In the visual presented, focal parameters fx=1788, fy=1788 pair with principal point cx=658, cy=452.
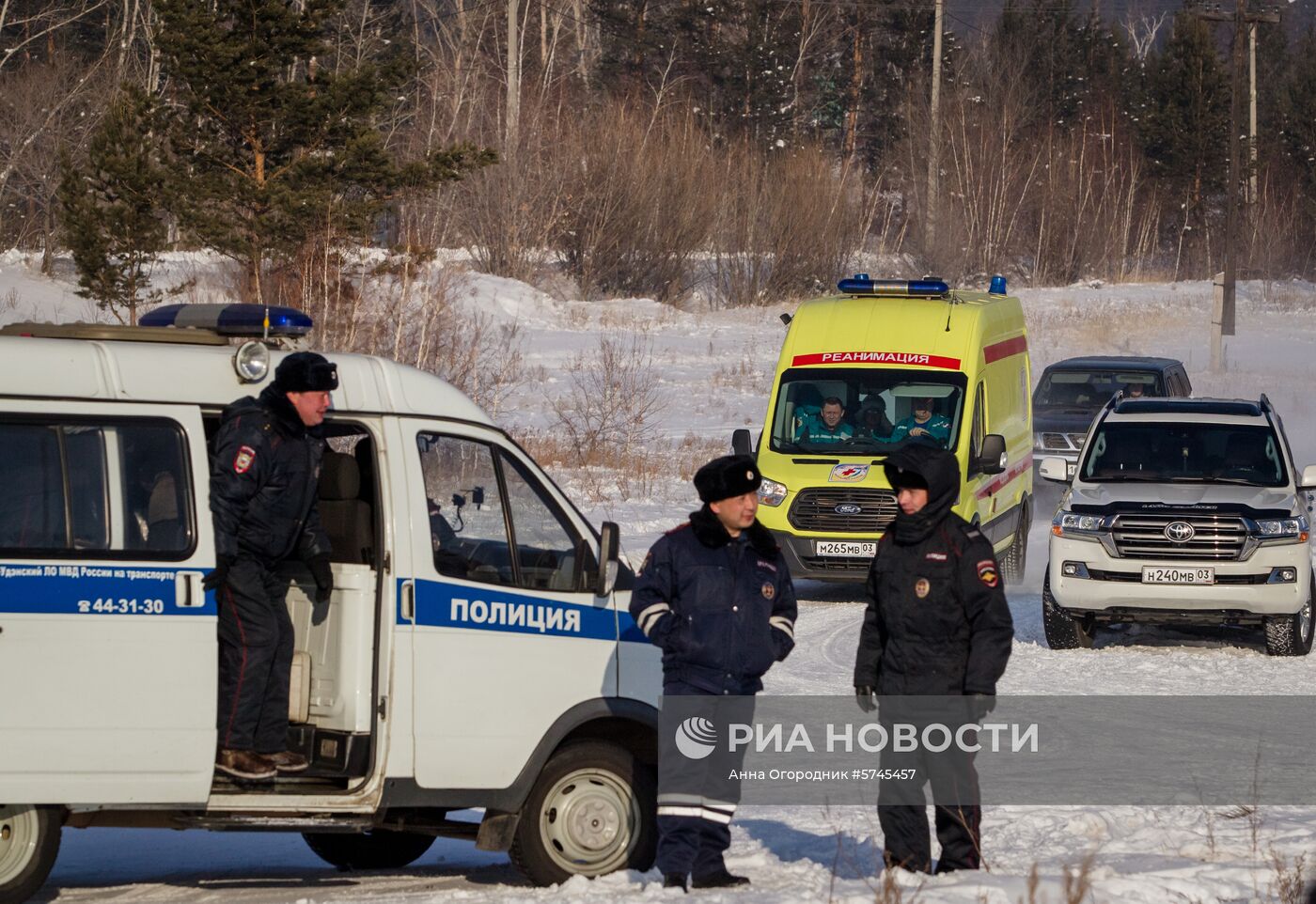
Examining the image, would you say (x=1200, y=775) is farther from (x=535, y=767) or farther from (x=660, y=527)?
(x=660, y=527)

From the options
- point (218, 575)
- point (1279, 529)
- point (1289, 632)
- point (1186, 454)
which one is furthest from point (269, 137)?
point (218, 575)

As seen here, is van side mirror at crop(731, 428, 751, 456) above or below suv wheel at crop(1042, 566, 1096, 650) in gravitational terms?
above

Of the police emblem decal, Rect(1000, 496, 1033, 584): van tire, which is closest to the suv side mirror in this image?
Rect(1000, 496, 1033, 584): van tire

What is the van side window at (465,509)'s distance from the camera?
7.11m

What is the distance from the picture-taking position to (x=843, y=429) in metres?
16.5

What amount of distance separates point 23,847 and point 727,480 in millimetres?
2922

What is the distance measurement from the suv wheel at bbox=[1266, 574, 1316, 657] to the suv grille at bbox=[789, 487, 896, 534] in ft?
11.1

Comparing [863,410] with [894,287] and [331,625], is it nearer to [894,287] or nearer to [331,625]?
[894,287]

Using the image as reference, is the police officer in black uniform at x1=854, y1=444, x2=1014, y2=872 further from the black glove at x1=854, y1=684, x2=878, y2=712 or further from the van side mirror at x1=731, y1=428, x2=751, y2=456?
the van side mirror at x1=731, y1=428, x2=751, y2=456

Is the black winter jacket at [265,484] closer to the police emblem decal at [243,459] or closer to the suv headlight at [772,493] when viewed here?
the police emblem decal at [243,459]

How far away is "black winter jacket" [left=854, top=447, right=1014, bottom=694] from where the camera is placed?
22.1 ft

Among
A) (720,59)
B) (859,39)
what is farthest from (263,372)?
(859,39)

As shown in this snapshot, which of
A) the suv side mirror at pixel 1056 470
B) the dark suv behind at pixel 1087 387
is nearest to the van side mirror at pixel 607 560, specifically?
the suv side mirror at pixel 1056 470

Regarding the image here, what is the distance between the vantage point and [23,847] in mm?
6543
